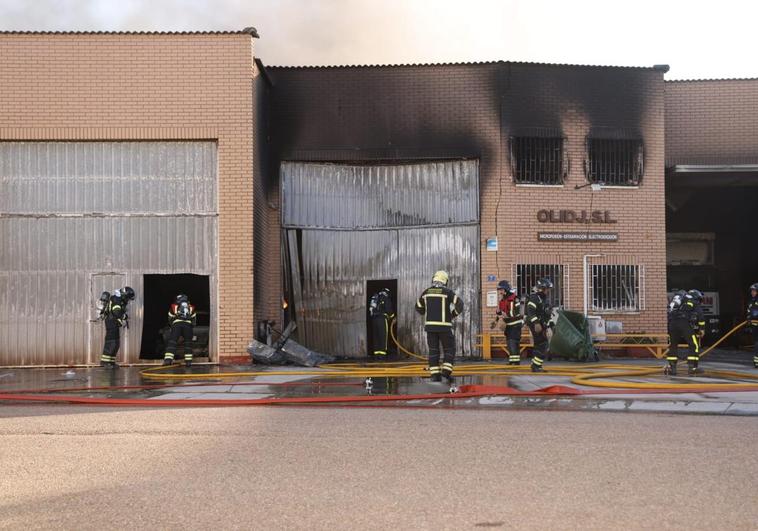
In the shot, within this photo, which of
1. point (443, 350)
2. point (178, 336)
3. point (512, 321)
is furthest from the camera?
point (178, 336)

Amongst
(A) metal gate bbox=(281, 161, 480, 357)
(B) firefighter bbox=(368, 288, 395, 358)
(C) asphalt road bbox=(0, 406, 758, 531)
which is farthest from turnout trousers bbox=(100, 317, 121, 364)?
(C) asphalt road bbox=(0, 406, 758, 531)

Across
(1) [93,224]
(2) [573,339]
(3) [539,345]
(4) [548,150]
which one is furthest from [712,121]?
(1) [93,224]

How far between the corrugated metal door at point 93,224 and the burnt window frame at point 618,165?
8408mm

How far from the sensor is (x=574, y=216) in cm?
1831

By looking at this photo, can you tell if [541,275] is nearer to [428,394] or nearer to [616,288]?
[616,288]

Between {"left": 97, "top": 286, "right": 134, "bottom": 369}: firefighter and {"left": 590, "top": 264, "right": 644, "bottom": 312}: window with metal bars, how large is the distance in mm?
10027

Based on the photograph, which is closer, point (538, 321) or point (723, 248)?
point (538, 321)

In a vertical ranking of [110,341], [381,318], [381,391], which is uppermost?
[381,318]

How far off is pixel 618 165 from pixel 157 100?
33.4 feet

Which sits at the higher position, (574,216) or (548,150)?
(548,150)

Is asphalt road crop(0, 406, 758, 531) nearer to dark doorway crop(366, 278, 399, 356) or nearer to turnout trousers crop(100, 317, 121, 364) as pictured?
turnout trousers crop(100, 317, 121, 364)

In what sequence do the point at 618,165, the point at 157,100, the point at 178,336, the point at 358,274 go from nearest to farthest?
the point at 178,336 → the point at 157,100 → the point at 618,165 → the point at 358,274

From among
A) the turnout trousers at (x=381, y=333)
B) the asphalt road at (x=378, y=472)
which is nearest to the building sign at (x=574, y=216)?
the turnout trousers at (x=381, y=333)

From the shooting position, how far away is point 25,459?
19.8ft
